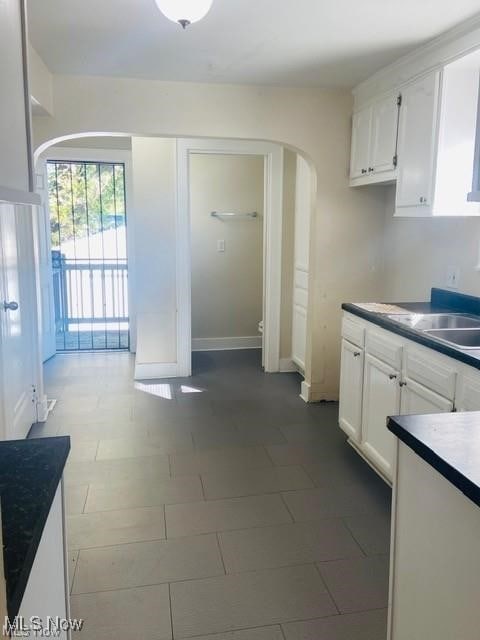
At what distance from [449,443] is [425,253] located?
2320 millimetres

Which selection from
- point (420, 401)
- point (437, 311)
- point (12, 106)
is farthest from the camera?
point (437, 311)

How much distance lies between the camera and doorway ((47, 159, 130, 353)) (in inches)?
212

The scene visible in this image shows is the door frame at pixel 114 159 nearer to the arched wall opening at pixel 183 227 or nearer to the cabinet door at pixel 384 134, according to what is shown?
the arched wall opening at pixel 183 227

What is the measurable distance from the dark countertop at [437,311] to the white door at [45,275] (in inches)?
127

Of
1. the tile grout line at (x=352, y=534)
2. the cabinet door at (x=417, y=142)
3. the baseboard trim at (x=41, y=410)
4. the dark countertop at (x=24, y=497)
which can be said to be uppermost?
the cabinet door at (x=417, y=142)

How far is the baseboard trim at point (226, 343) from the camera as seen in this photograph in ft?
18.9

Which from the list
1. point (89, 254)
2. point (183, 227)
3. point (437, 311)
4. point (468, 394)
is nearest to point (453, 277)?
point (437, 311)

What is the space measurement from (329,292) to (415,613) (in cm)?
281

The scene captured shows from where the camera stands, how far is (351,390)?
3119mm

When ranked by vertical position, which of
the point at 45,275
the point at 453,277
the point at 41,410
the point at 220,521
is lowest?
the point at 220,521

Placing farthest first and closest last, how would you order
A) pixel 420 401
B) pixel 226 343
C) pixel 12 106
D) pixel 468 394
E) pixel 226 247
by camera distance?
pixel 226 343 → pixel 226 247 → pixel 420 401 → pixel 468 394 → pixel 12 106

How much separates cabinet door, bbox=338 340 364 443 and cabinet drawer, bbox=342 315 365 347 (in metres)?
0.04

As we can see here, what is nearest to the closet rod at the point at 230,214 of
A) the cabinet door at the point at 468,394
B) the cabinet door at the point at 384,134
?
the cabinet door at the point at 384,134

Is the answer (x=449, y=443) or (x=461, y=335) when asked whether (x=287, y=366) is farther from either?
(x=449, y=443)
